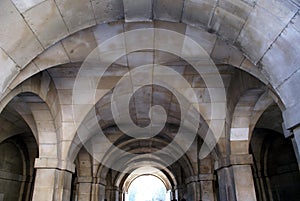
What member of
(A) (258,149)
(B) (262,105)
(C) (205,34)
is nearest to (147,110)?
(B) (262,105)

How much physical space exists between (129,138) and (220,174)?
457 cm

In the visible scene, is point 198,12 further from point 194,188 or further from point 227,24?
point 194,188

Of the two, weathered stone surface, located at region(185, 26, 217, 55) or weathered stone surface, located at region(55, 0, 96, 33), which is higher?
weathered stone surface, located at region(185, 26, 217, 55)

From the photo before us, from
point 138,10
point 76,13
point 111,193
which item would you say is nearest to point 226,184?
point 138,10

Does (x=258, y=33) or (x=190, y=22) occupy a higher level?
(x=190, y=22)

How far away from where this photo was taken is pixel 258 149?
931 centimetres

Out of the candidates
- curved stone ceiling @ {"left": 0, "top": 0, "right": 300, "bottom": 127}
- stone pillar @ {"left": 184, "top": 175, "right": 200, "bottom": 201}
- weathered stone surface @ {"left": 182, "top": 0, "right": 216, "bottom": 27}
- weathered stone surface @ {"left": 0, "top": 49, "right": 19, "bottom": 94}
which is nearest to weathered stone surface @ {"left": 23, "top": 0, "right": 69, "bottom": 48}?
curved stone ceiling @ {"left": 0, "top": 0, "right": 300, "bottom": 127}

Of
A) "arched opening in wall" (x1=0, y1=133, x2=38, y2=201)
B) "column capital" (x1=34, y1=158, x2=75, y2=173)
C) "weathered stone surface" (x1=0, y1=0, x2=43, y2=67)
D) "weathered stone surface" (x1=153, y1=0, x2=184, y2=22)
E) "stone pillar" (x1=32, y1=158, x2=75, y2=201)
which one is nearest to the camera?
"weathered stone surface" (x1=0, y1=0, x2=43, y2=67)

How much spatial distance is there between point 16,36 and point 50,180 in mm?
3540

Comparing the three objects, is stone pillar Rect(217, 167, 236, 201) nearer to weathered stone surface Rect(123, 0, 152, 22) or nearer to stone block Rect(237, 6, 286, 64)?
stone block Rect(237, 6, 286, 64)

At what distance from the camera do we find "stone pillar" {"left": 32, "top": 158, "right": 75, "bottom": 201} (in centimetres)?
515

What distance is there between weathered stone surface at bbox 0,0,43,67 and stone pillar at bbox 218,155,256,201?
435 centimetres

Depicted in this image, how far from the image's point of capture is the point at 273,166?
367 inches

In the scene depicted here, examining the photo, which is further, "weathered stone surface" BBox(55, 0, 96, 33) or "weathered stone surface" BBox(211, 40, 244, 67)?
"weathered stone surface" BBox(211, 40, 244, 67)
